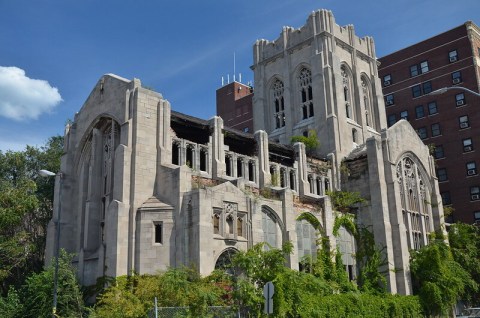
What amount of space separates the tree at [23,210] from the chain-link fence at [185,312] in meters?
19.0

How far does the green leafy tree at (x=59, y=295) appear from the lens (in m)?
33.6

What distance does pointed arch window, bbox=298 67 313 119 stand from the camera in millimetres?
58719

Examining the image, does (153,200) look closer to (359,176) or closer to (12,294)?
(12,294)

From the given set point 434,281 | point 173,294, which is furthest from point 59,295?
point 434,281

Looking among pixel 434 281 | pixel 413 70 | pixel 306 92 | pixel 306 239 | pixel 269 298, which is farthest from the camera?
pixel 413 70

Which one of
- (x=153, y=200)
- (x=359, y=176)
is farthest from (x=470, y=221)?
(x=153, y=200)

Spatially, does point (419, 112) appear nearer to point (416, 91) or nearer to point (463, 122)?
point (416, 91)

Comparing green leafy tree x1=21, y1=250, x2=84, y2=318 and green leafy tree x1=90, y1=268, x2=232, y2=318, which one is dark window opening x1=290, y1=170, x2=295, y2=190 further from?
green leafy tree x1=21, y1=250, x2=84, y2=318

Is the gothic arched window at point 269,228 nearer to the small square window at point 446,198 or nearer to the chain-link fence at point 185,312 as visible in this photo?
the chain-link fence at point 185,312

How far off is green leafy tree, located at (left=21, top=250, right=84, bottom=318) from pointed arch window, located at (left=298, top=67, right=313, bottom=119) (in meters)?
32.0

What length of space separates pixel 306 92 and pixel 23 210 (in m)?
31.2

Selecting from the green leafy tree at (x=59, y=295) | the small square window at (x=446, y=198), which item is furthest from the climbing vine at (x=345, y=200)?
the small square window at (x=446, y=198)

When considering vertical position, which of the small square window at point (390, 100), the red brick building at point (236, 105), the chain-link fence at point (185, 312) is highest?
the red brick building at point (236, 105)

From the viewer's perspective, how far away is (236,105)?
101562 millimetres
